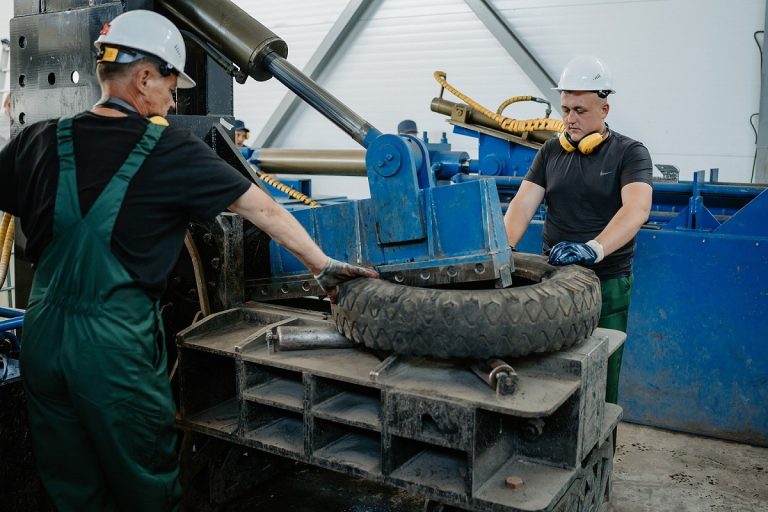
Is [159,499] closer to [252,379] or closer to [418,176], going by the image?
[252,379]

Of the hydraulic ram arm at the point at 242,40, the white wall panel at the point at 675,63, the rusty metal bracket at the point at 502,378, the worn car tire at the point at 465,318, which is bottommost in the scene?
the rusty metal bracket at the point at 502,378

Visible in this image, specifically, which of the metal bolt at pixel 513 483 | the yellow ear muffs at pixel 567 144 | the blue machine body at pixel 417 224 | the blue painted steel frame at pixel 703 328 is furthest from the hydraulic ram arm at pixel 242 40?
the blue painted steel frame at pixel 703 328

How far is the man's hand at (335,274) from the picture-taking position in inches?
84.5

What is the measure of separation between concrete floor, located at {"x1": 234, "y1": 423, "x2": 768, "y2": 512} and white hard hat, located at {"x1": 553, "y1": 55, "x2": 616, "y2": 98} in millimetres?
1710

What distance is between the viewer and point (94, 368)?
1.79 m

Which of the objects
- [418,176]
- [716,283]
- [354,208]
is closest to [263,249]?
[354,208]

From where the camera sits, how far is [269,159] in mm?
6090

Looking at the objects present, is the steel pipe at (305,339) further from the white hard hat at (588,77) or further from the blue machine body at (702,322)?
the blue machine body at (702,322)

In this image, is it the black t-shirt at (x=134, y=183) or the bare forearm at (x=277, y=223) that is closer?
the black t-shirt at (x=134, y=183)

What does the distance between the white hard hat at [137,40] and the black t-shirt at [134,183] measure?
18 centimetres

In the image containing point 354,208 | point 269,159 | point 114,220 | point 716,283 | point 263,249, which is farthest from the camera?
point 269,159

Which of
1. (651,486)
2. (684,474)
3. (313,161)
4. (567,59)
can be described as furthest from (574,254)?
(567,59)

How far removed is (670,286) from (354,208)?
2.01 meters

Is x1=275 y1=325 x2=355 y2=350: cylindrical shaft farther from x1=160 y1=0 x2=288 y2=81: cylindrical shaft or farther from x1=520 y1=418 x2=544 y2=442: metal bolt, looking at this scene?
x1=160 y1=0 x2=288 y2=81: cylindrical shaft
